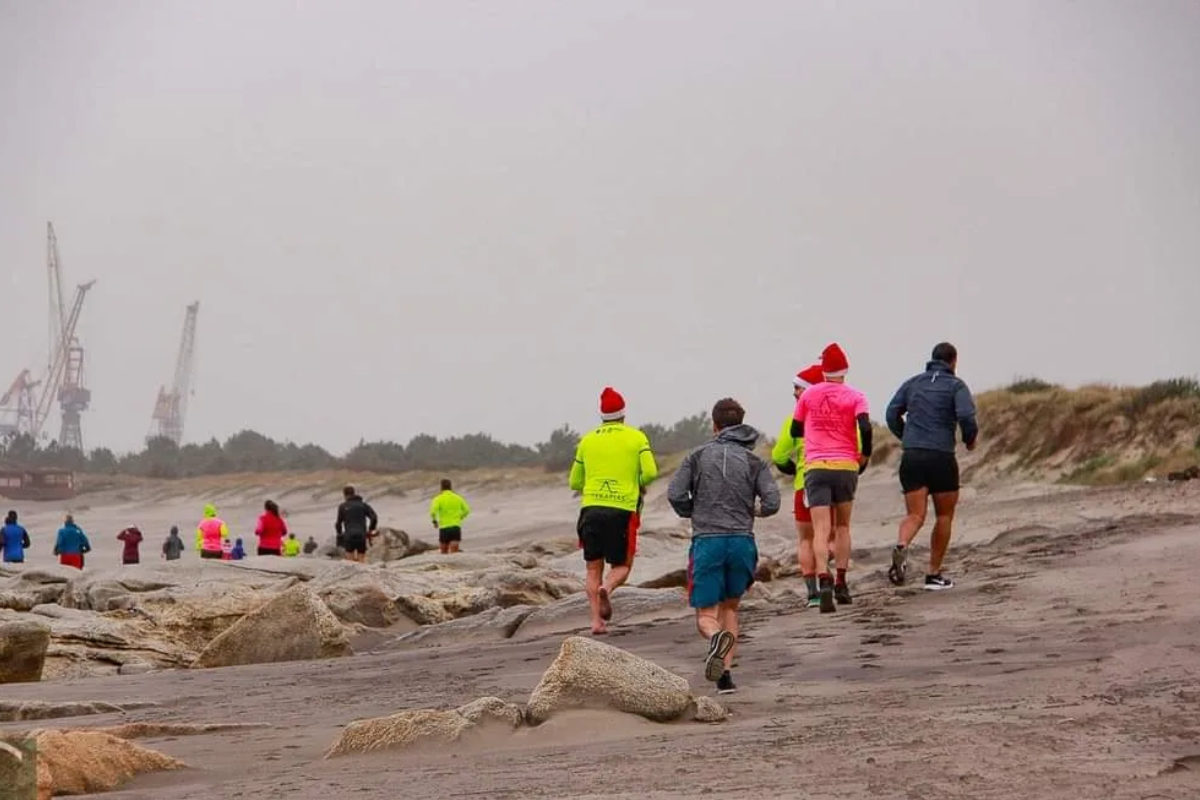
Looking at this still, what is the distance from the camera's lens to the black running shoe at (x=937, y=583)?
1267 cm

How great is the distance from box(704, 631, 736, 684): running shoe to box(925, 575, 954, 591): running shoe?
428 cm

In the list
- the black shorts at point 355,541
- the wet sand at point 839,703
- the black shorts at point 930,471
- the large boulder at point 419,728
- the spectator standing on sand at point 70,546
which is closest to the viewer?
the wet sand at point 839,703

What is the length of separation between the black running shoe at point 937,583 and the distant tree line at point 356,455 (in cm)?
4757

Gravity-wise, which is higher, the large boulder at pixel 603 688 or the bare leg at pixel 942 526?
the bare leg at pixel 942 526

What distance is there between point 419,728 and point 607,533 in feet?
16.5

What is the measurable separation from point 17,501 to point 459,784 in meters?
85.1

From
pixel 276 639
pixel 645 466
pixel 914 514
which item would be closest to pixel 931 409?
pixel 914 514

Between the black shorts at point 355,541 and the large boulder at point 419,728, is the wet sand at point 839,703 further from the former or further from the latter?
the black shorts at point 355,541

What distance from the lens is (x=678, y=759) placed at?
644 centimetres

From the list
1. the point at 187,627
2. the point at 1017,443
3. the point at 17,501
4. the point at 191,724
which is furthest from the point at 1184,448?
the point at 17,501

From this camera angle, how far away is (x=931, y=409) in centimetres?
1261

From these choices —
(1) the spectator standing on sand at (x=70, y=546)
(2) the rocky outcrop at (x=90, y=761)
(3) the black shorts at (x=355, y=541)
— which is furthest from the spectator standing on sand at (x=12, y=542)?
(2) the rocky outcrop at (x=90, y=761)

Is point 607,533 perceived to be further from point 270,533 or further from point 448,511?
point 270,533

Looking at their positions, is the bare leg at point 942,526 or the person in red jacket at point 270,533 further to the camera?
the person in red jacket at point 270,533
